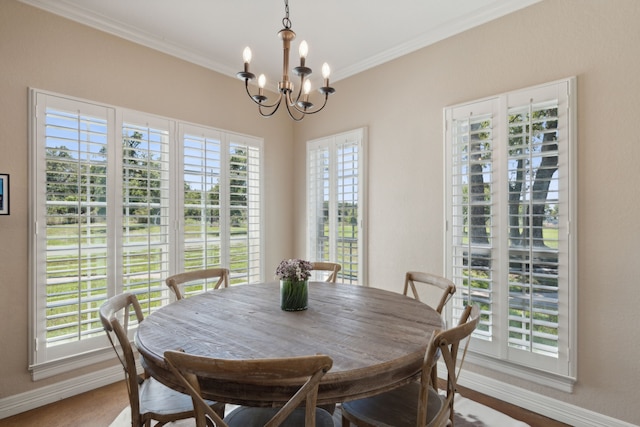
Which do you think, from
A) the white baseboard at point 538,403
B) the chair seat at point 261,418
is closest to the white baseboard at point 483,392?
the white baseboard at point 538,403

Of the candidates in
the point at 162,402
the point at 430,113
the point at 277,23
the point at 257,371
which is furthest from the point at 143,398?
the point at 430,113

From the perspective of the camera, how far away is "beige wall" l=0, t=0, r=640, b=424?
203cm

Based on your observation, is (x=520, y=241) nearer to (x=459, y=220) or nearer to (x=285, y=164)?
(x=459, y=220)

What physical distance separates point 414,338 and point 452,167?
5.73 feet

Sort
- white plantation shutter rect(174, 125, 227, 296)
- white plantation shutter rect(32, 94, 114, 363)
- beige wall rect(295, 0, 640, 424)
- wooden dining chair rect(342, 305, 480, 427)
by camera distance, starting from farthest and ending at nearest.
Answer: white plantation shutter rect(174, 125, 227, 296), white plantation shutter rect(32, 94, 114, 363), beige wall rect(295, 0, 640, 424), wooden dining chair rect(342, 305, 480, 427)

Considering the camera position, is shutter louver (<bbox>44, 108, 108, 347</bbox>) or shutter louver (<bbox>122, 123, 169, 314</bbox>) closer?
shutter louver (<bbox>44, 108, 108, 347</bbox>)

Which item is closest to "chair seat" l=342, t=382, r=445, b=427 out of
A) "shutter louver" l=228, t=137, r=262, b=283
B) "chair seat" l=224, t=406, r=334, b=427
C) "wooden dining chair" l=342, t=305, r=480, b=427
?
"wooden dining chair" l=342, t=305, r=480, b=427

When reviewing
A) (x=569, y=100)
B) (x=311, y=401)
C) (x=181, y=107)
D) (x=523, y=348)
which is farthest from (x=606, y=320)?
(x=181, y=107)

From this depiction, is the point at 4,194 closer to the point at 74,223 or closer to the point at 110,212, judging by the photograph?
the point at 74,223

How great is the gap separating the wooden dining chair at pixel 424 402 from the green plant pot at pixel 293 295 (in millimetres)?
548

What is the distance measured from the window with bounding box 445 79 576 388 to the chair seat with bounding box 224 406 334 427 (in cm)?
163

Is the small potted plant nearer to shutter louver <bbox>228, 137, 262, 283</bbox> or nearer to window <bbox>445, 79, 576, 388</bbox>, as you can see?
window <bbox>445, 79, 576, 388</bbox>

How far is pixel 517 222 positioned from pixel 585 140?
0.66m

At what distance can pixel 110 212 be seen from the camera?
8.81 ft
